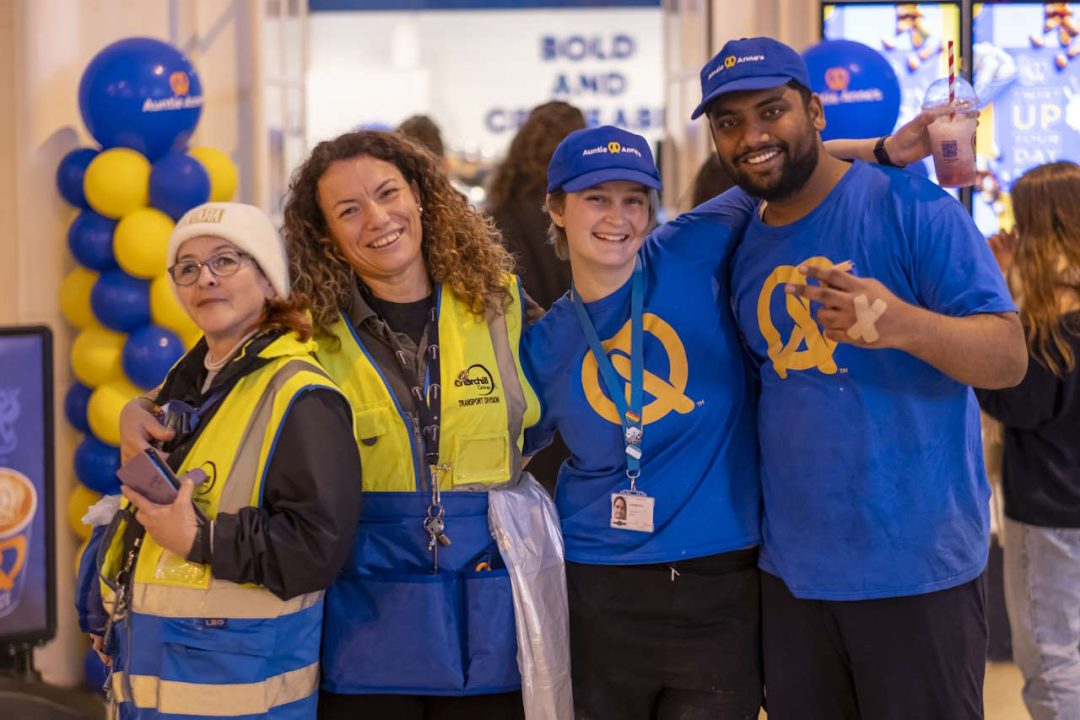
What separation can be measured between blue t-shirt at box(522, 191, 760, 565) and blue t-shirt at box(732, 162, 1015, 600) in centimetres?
13

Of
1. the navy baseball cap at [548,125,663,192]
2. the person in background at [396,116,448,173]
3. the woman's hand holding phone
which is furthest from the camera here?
the person in background at [396,116,448,173]

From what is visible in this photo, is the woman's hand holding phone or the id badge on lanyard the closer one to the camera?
the woman's hand holding phone

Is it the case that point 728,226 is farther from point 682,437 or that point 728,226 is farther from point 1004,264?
point 1004,264

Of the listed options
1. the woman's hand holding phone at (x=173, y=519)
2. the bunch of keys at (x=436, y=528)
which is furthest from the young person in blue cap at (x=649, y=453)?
the woman's hand holding phone at (x=173, y=519)

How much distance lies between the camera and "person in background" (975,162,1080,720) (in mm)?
3490

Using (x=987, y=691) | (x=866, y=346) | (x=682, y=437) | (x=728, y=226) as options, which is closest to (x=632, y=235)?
(x=728, y=226)

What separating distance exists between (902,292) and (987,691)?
2788 mm

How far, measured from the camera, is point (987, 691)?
4.47 metres

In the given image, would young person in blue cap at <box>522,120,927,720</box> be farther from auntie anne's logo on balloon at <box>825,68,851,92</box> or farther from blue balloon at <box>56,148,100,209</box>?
blue balloon at <box>56,148,100,209</box>

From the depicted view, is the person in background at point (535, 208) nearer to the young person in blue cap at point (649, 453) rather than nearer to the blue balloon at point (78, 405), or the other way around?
the young person in blue cap at point (649, 453)

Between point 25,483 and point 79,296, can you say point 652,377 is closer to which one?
point 25,483

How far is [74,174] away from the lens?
14.9 feet

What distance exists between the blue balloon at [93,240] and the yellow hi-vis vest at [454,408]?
2.44 meters

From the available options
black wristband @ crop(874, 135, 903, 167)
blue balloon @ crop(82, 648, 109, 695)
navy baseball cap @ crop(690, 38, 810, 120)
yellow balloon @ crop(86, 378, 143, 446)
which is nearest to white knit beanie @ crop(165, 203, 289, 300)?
navy baseball cap @ crop(690, 38, 810, 120)
